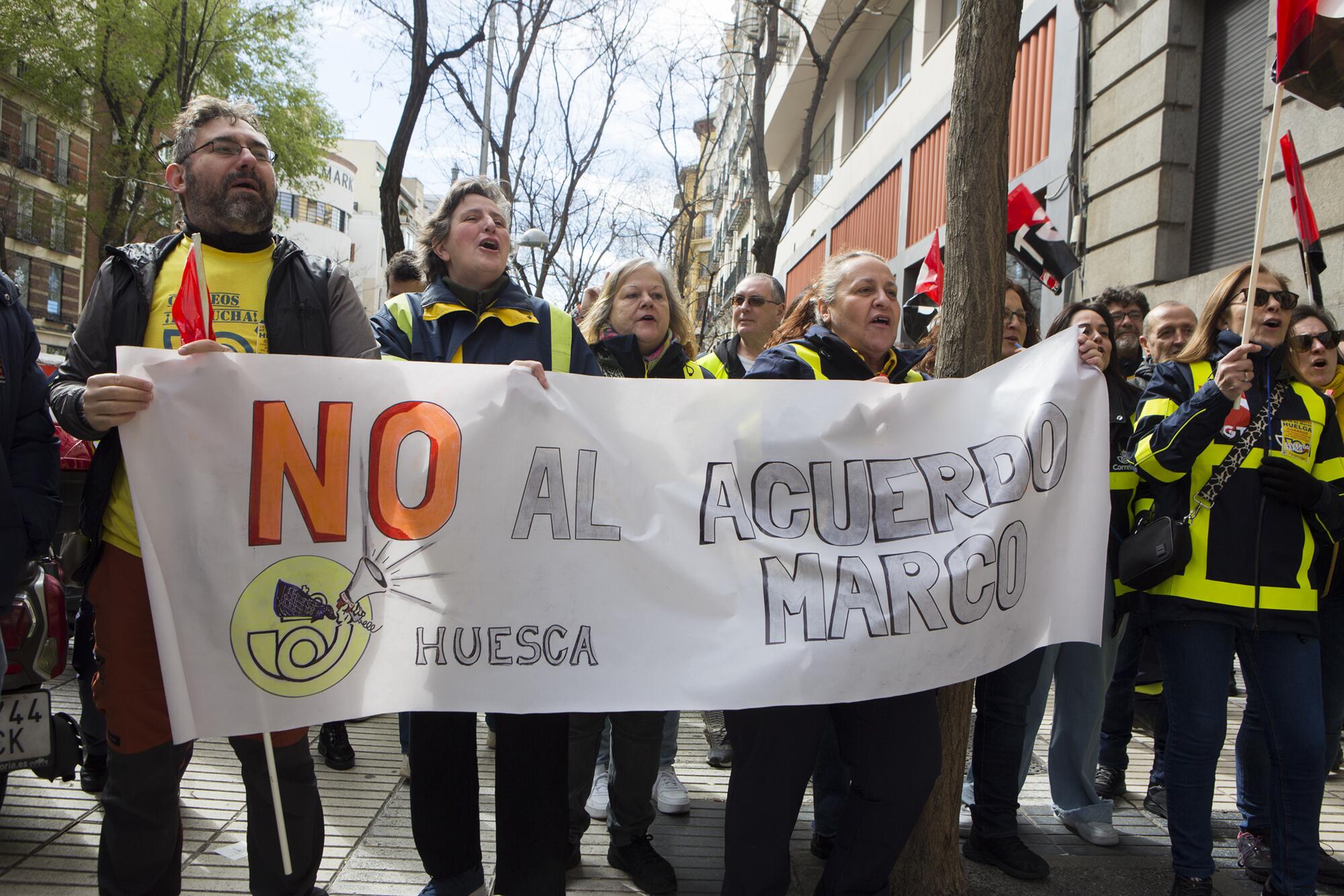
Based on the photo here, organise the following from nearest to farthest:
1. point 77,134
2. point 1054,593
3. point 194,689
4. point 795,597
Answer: point 194,689
point 795,597
point 1054,593
point 77,134

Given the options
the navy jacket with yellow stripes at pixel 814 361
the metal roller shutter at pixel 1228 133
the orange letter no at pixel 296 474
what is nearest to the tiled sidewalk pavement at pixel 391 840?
the orange letter no at pixel 296 474

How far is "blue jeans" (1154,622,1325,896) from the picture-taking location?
3.16 m

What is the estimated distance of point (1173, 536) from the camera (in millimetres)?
3211

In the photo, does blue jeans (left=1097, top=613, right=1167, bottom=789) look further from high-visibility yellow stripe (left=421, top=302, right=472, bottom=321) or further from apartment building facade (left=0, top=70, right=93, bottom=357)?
apartment building facade (left=0, top=70, right=93, bottom=357)

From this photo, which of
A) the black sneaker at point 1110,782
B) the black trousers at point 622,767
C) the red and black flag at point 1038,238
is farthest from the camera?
the red and black flag at point 1038,238

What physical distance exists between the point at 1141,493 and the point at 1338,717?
1.16 m

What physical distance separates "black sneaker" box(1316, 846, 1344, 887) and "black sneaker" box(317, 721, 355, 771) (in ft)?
12.3

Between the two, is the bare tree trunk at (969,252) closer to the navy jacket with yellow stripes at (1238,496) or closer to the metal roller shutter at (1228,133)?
the navy jacket with yellow stripes at (1238,496)

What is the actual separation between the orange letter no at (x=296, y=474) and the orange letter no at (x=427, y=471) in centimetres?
8

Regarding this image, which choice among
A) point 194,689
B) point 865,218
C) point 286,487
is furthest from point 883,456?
point 865,218

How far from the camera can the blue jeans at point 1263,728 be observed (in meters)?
3.55

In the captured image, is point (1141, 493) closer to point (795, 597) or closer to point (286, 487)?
point (795, 597)

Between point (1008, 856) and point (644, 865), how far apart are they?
4.12 ft

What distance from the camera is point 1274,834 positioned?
322 centimetres
